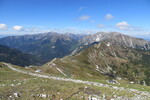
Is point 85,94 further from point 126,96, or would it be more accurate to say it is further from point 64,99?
point 126,96

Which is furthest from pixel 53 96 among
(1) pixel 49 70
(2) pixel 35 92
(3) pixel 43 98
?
(1) pixel 49 70

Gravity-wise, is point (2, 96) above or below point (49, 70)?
above

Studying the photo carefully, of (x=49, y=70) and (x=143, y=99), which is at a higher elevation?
(x=143, y=99)

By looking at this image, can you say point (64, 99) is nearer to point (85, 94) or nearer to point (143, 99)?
point (85, 94)

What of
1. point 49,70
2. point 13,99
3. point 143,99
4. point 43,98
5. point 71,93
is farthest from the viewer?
point 49,70

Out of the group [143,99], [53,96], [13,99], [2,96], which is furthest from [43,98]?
[143,99]

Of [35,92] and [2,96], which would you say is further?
[35,92]

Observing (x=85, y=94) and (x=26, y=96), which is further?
(x=85, y=94)

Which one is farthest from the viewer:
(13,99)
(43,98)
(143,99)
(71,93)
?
(71,93)

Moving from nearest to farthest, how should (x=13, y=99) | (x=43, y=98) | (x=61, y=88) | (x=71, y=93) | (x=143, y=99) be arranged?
(x=13, y=99) < (x=43, y=98) < (x=143, y=99) < (x=71, y=93) < (x=61, y=88)
